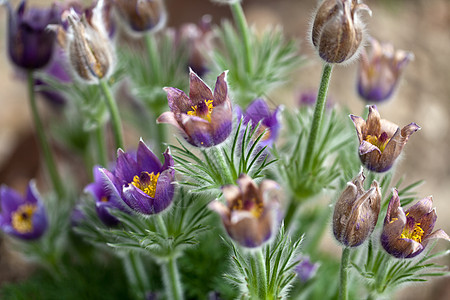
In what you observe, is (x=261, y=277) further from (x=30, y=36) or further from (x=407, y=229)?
(x=30, y=36)

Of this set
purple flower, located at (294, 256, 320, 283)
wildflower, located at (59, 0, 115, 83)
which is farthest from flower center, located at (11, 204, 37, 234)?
purple flower, located at (294, 256, 320, 283)

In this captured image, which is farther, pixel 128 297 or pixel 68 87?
pixel 128 297

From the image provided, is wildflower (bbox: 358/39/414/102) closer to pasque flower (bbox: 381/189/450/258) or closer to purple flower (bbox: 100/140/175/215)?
pasque flower (bbox: 381/189/450/258)

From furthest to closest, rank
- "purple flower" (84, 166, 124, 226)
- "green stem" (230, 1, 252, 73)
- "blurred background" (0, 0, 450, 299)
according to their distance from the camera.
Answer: "blurred background" (0, 0, 450, 299), "green stem" (230, 1, 252, 73), "purple flower" (84, 166, 124, 226)

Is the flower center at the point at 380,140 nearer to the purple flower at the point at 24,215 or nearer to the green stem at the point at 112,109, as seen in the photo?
the green stem at the point at 112,109

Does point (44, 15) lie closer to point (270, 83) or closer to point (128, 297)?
point (270, 83)

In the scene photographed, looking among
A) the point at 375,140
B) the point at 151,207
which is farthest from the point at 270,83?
the point at 151,207

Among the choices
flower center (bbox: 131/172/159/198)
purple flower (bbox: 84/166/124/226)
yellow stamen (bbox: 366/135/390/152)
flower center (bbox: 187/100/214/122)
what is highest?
flower center (bbox: 187/100/214/122)

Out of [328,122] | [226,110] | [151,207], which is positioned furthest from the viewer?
[328,122]
